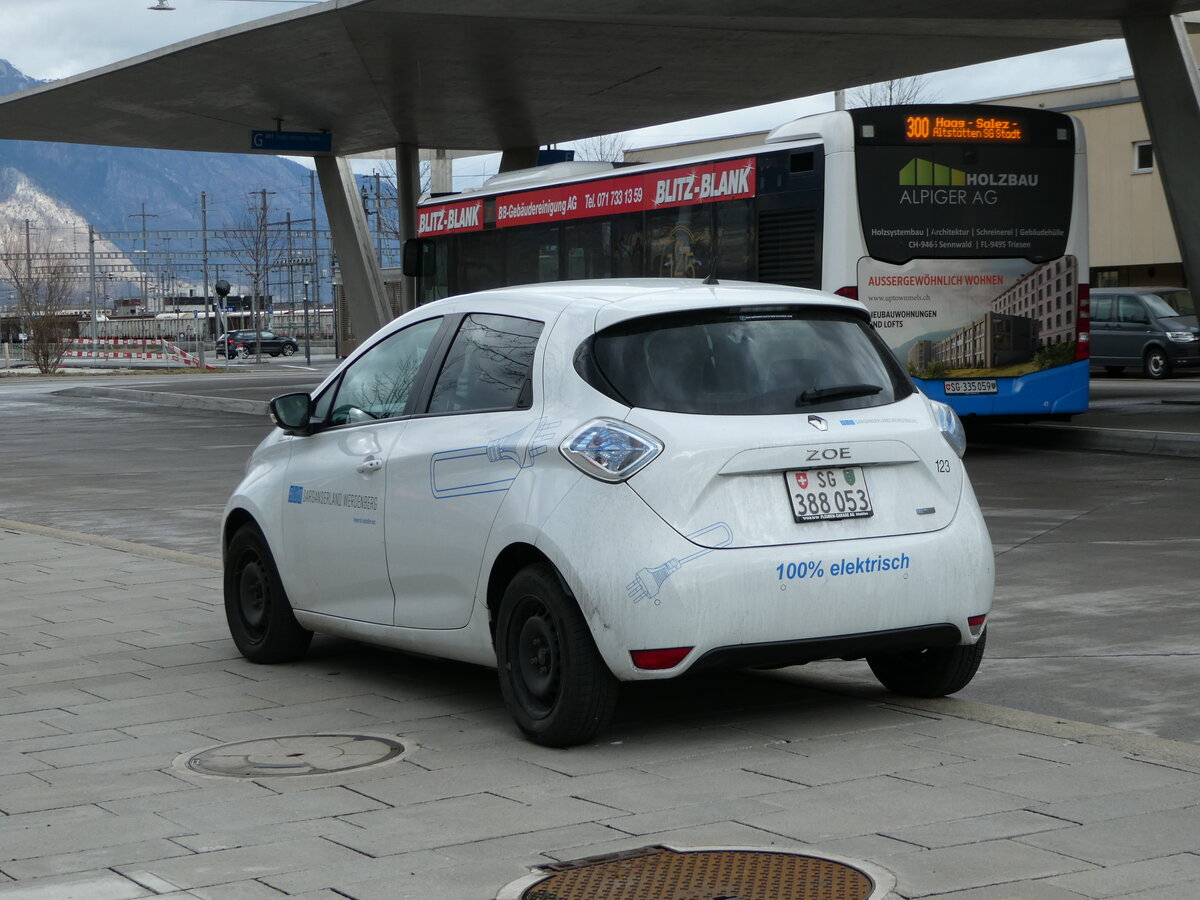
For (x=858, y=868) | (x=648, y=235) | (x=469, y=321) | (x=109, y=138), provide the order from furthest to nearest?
(x=109, y=138), (x=648, y=235), (x=469, y=321), (x=858, y=868)

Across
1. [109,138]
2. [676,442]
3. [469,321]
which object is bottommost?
[676,442]

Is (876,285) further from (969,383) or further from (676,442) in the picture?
(676,442)

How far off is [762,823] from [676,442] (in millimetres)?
1383

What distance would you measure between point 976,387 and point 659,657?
43.8 feet

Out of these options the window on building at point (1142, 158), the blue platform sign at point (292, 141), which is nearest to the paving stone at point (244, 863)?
the blue platform sign at point (292, 141)

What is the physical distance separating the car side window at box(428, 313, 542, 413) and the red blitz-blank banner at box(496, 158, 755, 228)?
12049mm

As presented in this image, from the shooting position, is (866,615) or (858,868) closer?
(858,868)

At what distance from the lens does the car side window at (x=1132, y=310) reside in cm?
3478

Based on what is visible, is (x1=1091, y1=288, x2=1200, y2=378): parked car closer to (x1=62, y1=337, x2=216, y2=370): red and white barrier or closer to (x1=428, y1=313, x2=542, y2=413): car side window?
(x1=428, y1=313, x2=542, y2=413): car side window

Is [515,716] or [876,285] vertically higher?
[876,285]

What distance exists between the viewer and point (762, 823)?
16.1ft

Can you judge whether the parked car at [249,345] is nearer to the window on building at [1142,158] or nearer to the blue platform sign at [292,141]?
the blue platform sign at [292,141]

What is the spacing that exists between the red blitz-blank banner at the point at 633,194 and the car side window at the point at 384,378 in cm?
1149

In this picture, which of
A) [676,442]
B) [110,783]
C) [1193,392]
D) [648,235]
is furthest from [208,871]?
[1193,392]
